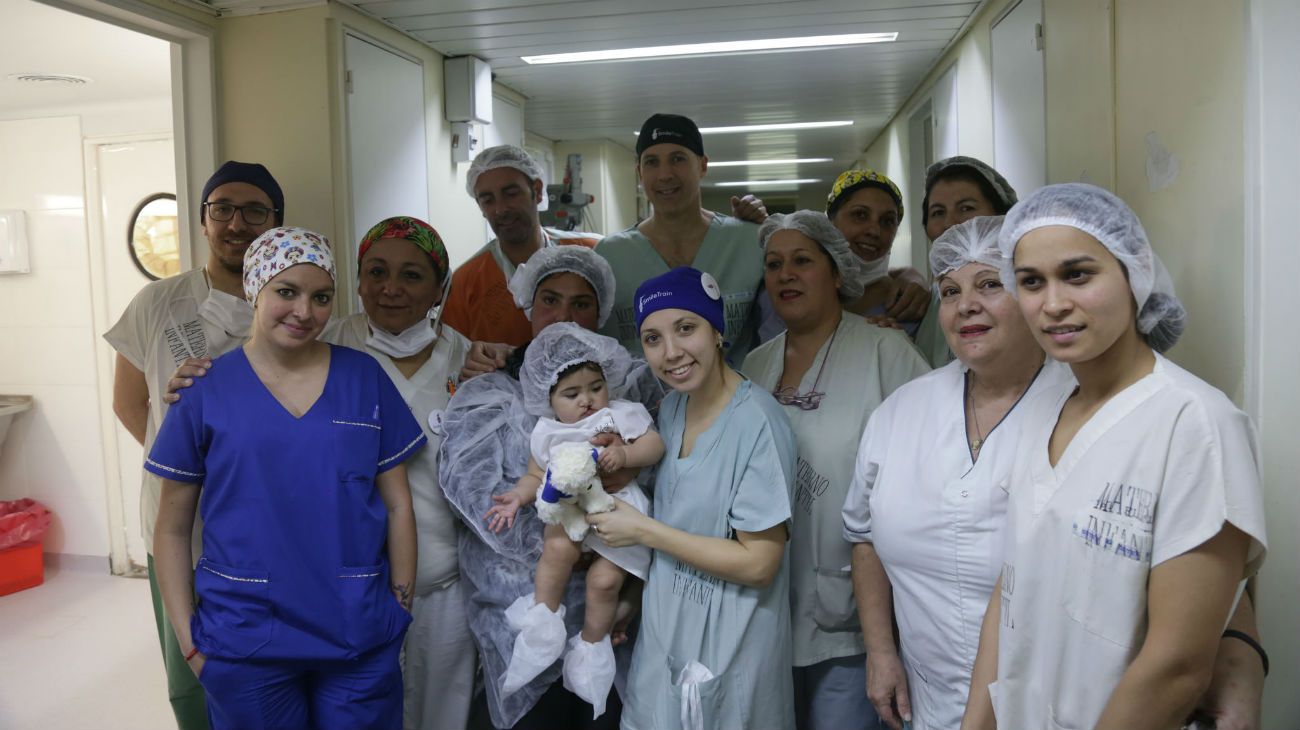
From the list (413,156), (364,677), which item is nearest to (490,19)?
(413,156)

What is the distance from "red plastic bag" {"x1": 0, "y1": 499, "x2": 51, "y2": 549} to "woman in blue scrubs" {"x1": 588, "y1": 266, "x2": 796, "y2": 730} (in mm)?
4499

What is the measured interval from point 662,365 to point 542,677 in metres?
0.82

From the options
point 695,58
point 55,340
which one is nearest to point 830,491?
point 695,58

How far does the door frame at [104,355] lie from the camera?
4715mm

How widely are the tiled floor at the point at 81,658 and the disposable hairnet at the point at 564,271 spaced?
7.94 feet

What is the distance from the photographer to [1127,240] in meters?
1.12

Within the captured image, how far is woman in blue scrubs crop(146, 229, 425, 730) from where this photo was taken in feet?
5.52

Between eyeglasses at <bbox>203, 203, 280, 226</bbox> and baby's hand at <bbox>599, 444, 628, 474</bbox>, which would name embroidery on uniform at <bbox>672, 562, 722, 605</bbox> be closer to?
baby's hand at <bbox>599, 444, 628, 474</bbox>

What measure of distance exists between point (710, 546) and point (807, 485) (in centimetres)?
38

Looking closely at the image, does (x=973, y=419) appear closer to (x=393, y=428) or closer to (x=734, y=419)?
(x=734, y=419)

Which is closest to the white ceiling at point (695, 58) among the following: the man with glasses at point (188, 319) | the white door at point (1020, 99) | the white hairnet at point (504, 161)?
the white door at point (1020, 99)

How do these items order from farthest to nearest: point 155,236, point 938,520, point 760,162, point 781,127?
point 760,162 → point 781,127 → point 155,236 → point 938,520

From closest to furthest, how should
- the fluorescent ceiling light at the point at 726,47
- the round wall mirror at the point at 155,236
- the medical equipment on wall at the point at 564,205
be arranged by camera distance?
the fluorescent ceiling light at the point at 726,47 → the round wall mirror at the point at 155,236 → the medical equipment on wall at the point at 564,205

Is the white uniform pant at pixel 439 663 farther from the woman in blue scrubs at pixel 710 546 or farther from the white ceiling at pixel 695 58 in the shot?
the white ceiling at pixel 695 58
